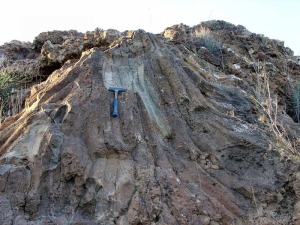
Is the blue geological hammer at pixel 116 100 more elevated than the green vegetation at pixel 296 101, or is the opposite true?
the blue geological hammer at pixel 116 100

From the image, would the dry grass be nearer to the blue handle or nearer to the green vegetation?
the green vegetation

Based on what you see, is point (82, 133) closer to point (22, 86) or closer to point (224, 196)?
point (224, 196)

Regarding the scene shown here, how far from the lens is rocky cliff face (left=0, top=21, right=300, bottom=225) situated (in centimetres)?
448

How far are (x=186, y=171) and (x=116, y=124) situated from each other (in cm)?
89

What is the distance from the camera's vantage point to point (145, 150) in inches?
196

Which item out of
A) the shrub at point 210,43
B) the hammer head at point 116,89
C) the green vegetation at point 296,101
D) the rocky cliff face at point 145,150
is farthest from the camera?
the shrub at point 210,43

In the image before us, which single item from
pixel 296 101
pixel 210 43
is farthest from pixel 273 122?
pixel 210 43

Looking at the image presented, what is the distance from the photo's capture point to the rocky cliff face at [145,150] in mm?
4477

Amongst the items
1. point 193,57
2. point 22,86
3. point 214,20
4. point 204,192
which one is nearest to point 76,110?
point 204,192

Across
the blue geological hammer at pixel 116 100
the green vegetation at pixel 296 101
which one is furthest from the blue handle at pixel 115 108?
the green vegetation at pixel 296 101

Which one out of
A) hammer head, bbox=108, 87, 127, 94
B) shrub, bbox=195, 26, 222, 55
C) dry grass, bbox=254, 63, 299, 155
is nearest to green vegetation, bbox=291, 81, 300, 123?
dry grass, bbox=254, 63, 299, 155

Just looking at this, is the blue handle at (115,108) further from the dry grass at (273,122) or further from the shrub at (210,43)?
the shrub at (210,43)

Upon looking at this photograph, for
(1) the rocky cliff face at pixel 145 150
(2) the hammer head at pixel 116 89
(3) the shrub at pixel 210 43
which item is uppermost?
(3) the shrub at pixel 210 43

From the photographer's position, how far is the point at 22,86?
311 inches
